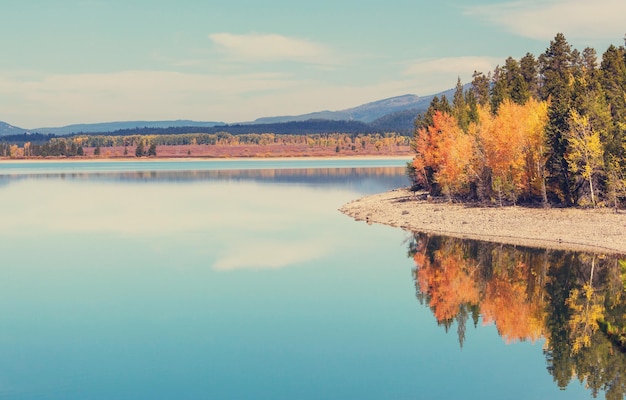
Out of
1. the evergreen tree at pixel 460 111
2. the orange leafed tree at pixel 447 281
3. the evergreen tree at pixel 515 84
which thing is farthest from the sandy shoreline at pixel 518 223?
the evergreen tree at pixel 515 84

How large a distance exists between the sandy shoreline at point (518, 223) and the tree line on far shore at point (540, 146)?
112 inches

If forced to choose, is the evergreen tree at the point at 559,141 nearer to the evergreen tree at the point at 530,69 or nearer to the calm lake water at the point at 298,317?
the calm lake water at the point at 298,317

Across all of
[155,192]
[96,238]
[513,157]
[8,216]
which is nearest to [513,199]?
[513,157]

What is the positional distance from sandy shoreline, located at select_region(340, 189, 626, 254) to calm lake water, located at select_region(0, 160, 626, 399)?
311 cm

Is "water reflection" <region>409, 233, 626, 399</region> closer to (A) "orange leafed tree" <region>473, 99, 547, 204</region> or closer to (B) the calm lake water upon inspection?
(B) the calm lake water

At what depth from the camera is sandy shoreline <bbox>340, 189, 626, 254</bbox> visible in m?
52.9

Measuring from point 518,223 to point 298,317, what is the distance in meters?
33.7

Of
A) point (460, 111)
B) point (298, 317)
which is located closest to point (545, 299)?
point (298, 317)

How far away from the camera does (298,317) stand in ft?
112

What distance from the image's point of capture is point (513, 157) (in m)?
71.0

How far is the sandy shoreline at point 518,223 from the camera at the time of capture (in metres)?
52.9

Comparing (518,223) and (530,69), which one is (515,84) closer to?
(530,69)

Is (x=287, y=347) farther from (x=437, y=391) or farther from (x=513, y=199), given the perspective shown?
(x=513, y=199)

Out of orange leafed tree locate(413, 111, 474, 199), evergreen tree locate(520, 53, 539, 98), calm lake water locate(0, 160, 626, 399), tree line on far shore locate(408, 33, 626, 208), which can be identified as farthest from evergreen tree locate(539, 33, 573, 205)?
evergreen tree locate(520, 53, 539, 98)
